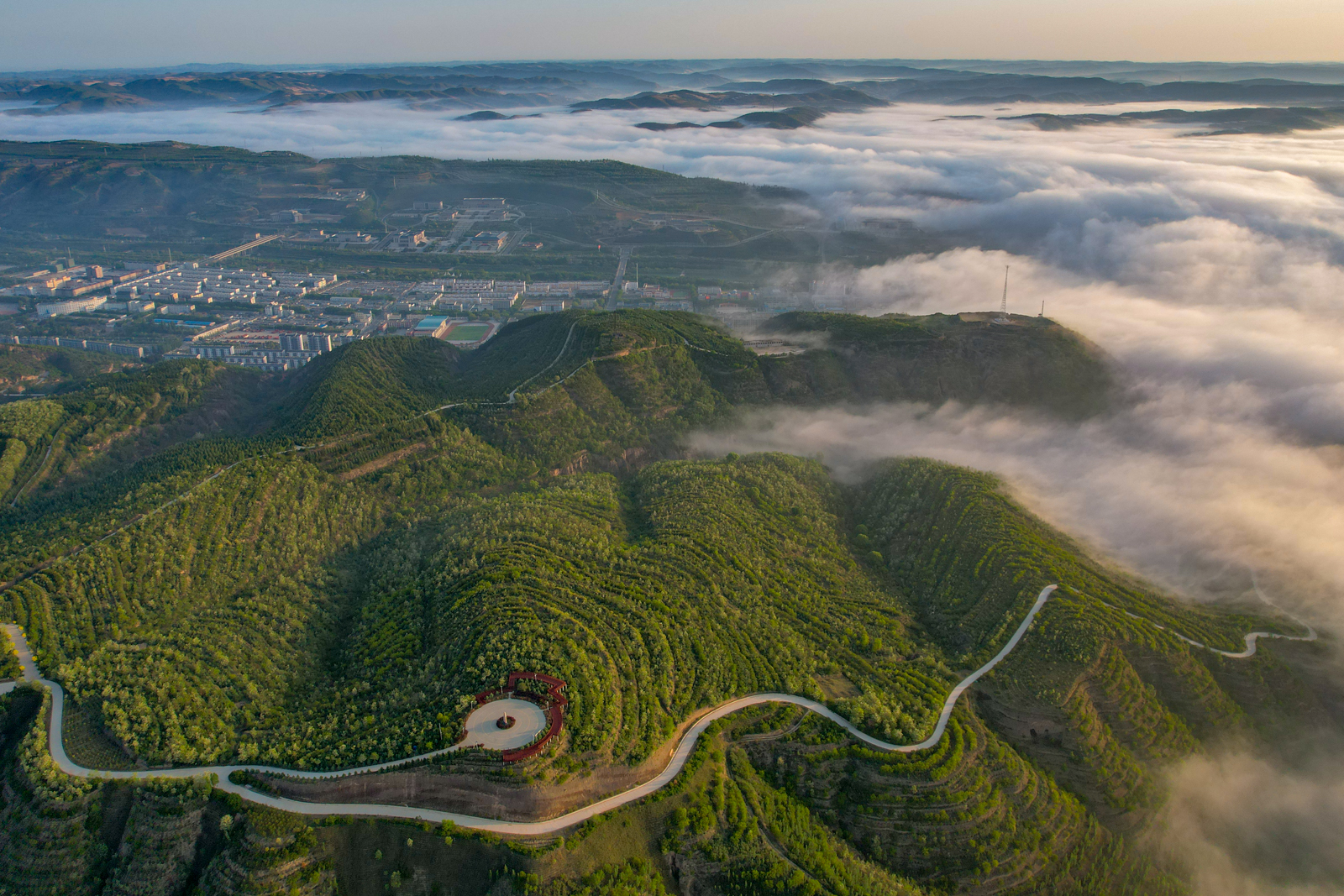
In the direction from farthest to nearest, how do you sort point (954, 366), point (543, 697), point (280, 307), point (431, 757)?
point (280, 307), point (954, 366), point (543, 697), point (431, 757)

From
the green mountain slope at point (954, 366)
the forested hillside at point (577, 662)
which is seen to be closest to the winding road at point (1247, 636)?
the forested hillside at point (577, 662)

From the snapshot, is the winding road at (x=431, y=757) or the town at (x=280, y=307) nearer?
the winding road at (x=431, y=757)

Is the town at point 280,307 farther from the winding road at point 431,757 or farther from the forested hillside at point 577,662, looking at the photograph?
the winding road at point 431,757

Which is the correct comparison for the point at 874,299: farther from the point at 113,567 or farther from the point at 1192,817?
the point at 113,567

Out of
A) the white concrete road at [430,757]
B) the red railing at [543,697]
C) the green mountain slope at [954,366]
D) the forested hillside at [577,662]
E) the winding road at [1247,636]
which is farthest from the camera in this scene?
the green mountain slope at [954,366]

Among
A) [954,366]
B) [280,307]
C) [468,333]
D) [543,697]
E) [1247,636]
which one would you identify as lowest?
[280,307]

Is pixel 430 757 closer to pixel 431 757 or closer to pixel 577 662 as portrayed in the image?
pixel 431 757

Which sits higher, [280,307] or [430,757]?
[430,757]

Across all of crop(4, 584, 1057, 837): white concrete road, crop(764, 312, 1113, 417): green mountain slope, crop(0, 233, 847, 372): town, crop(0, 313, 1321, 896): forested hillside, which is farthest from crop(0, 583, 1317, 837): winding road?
crop(0, 233, 847, 372): town

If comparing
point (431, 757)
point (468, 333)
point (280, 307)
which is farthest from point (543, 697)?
point (280, 307)
